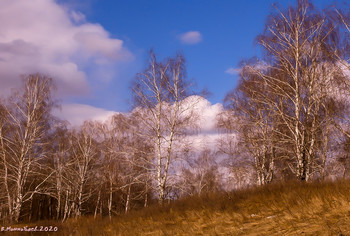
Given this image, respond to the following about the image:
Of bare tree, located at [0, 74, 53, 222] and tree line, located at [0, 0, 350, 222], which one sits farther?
bare tree, located at [0, 74, 53, 222]

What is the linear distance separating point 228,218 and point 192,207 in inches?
73.9

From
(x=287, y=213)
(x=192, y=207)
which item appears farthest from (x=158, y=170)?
(x=287, y=213)

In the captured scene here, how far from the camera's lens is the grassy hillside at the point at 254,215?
5.62m

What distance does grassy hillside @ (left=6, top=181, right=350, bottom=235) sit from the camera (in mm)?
5621

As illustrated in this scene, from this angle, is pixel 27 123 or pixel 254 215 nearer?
pixel 254 215

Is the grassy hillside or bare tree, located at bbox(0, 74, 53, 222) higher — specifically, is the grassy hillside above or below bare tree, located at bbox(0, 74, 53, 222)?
below

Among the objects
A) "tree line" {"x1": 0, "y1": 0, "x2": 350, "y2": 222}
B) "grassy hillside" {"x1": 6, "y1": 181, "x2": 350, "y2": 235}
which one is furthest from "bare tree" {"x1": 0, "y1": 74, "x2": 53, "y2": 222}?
"grassy hillside" {"x1": 6, "y1": 181, "x2": 350, "y2": 235}

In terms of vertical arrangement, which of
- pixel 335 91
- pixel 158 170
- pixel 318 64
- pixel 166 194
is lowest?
pixel 166 194

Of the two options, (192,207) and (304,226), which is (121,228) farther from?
(304,226)

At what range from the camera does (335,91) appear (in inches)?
465

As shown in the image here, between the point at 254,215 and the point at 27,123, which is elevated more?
the point at 27,123

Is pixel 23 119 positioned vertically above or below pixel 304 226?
above

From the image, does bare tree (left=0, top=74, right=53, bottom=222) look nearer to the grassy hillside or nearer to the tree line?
the tree line

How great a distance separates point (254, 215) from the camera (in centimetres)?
723
